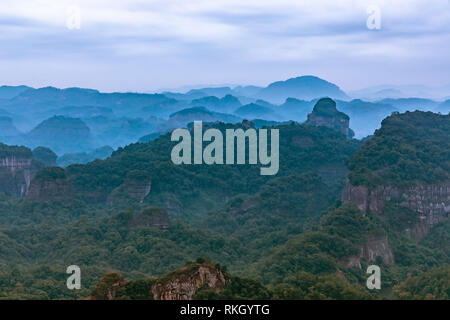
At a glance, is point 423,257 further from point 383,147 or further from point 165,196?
point 165,196

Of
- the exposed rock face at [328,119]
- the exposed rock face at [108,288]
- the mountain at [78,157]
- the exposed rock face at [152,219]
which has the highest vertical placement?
the exposed rock face at [328,119]

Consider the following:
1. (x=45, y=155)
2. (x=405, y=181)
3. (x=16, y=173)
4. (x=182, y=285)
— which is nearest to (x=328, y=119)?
(x=45, y=155)

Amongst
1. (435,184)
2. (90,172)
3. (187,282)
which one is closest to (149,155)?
(90,172)

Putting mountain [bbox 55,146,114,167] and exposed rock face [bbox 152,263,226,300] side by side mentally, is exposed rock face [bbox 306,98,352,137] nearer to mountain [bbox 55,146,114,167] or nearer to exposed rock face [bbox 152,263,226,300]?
mountain [bbox 55,146,114,167]

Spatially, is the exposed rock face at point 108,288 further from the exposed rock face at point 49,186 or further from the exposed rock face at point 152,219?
the exposed rock face at point 49,186

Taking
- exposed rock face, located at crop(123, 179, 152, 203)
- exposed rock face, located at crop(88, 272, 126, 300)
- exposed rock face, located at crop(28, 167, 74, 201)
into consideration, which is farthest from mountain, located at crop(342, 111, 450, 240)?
exposed rock face, located at crop(28, 167, 74, 201)

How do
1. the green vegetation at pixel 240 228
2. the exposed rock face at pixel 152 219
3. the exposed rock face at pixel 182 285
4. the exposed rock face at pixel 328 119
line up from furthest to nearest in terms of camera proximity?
the exposed rock face at pixel 328 119
the exposed rock face at pixel 152 219
the green vegetation at pixel 240 228
the exposed rock face at pixel 182 285

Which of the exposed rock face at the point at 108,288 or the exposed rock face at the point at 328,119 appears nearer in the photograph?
the exposed rock face at the point at 108,288

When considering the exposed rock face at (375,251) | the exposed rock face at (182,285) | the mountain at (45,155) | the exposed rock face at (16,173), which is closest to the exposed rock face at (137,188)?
the exposed rock face at (16,173)

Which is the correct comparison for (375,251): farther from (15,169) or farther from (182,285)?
(15,169)
